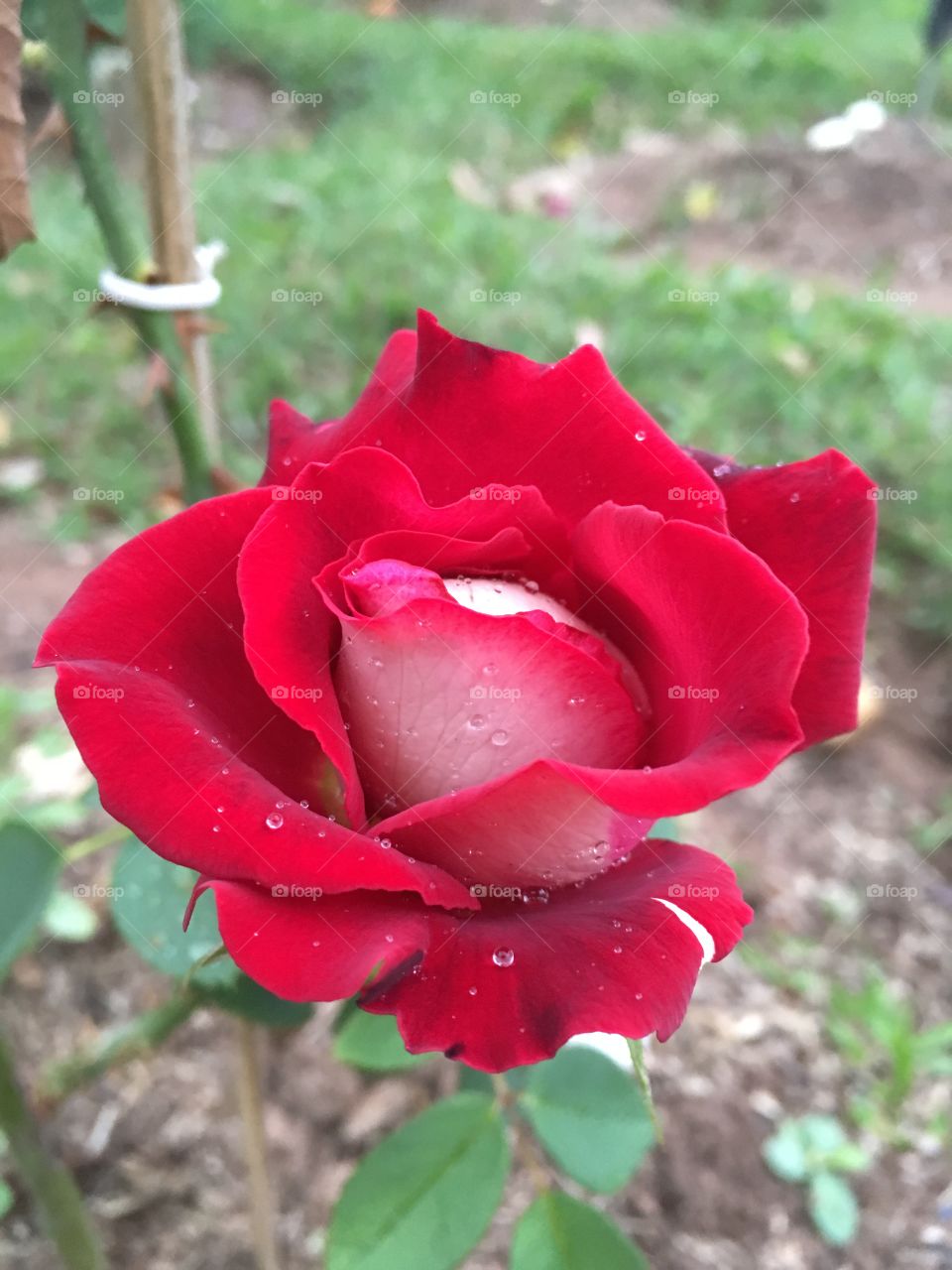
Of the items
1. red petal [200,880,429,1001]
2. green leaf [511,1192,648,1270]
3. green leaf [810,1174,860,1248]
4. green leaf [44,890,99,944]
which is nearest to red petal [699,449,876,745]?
red petal [200,880,429,1001]

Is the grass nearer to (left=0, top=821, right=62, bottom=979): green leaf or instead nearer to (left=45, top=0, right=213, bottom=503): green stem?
(left=45, top=0, right=213, bottom=503): green stem

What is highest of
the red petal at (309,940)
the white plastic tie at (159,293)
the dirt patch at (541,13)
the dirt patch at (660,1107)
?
the white plastic tie at (159,293)

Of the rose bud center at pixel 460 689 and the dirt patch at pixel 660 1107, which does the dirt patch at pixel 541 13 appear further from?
the rose bud center at pixel 460 689

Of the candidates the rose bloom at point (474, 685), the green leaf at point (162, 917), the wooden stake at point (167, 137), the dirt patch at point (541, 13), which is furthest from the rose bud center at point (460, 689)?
the dirt patch at point (541, 13)

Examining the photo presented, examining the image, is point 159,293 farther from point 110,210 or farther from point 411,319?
point 411,319

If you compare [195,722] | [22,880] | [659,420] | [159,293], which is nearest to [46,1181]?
[22,880]
